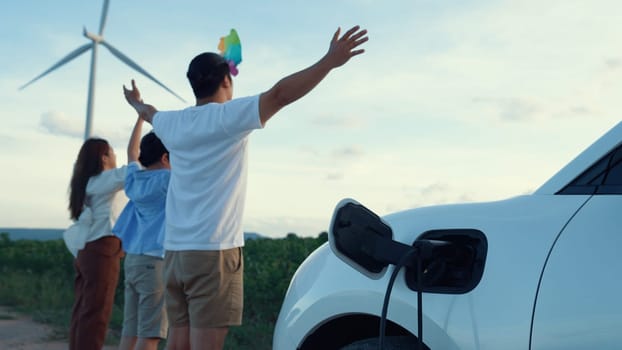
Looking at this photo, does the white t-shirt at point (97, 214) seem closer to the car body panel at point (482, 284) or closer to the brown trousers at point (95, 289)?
the brown trousers at point (95, 289)

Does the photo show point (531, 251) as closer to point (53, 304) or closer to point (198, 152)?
point (198, 152)

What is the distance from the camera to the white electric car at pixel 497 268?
1894 millimetres

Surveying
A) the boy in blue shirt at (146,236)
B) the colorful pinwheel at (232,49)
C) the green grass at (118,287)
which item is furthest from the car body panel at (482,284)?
the green grass at (118,287)

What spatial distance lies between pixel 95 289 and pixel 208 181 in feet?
7.86

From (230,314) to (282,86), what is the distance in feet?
3.15

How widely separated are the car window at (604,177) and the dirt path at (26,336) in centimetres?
635

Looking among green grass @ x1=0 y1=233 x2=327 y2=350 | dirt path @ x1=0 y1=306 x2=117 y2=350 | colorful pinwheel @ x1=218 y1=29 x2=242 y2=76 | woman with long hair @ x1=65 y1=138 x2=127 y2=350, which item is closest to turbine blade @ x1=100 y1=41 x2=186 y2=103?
green grass @ x1=0 y1=233 x2=327 y2=350

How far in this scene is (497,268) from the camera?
205 centimetres

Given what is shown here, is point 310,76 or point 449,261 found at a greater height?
point 310,76

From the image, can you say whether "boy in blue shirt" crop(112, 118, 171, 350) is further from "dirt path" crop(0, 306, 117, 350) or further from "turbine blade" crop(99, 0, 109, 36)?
"turbine blade" crop(99, 0, 109, 36)

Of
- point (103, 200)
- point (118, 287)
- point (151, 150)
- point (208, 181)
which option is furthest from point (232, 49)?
point (118, 287)

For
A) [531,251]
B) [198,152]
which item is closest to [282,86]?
[198,152]

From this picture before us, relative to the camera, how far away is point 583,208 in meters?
2.03

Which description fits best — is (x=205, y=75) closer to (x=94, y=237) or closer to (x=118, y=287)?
(x=94, y=237)
